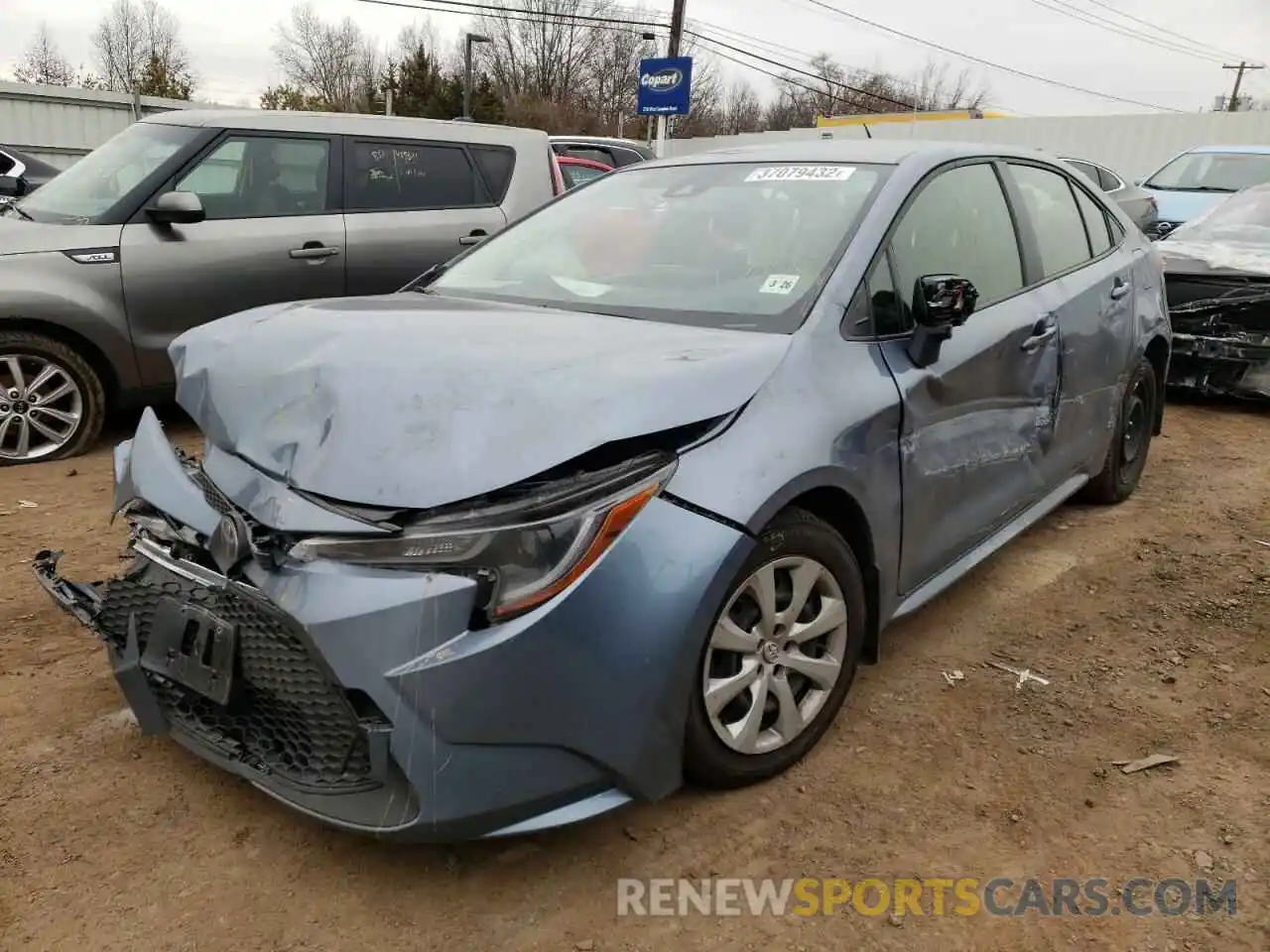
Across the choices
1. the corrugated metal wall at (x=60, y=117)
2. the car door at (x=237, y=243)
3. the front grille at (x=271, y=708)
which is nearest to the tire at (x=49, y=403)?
the car door at (x=237, y=243)

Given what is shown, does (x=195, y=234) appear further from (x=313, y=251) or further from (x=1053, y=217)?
(x=1053, y=217)

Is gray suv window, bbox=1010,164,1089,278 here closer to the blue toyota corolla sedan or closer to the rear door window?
the rear door window

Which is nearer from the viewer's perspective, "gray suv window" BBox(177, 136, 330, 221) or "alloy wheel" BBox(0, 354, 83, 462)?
"alloy wheel" BBox(0, 354, 83, 462)

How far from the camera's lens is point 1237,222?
23.8 feet

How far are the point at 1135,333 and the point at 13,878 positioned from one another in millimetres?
4440

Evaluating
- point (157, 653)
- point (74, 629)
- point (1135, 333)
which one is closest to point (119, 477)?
point (157, 653)

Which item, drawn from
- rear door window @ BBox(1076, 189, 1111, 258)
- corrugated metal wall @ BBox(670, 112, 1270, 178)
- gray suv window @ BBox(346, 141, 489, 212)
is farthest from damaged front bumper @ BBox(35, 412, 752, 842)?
corrugated metal wall @ BBox(670, 112, 1270, 178)

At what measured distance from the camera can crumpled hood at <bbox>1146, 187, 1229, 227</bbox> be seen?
1073cm

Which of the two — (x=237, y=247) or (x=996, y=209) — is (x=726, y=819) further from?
(x=237, y=247)

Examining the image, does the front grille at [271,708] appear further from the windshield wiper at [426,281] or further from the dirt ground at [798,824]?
the windshield wiper at [426,281]

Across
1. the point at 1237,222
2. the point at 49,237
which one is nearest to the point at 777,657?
the point at 49,237

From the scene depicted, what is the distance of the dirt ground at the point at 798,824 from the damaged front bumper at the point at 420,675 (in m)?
0.24

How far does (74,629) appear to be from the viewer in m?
3.21

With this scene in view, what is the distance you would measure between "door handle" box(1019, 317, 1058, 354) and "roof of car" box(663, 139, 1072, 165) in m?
0.64
